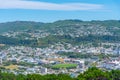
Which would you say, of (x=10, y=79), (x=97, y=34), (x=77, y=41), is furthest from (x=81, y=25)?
(x=10, y=79)

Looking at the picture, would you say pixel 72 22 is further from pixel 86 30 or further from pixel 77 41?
pixel 77 41

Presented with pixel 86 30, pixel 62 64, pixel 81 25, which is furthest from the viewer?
pixel 81 25

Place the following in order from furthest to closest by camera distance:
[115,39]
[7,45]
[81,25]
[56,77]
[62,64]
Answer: [81,25]
[115,39]
[7,45]
[62,64]
[56,77]

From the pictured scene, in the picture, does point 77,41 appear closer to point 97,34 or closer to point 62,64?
point 97,34

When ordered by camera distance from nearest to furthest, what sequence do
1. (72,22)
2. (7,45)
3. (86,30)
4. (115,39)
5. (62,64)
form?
(62,64) → (7,45) → (115,39) → (86,30) → (72,22)

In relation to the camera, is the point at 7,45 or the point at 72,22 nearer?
the point at 7,45

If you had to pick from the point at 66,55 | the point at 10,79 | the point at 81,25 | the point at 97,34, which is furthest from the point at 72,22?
the point at 10,79

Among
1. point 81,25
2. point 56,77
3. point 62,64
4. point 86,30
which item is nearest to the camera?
point 56,77

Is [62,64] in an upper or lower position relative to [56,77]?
lower

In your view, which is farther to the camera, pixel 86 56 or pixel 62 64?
pixel 86 56
